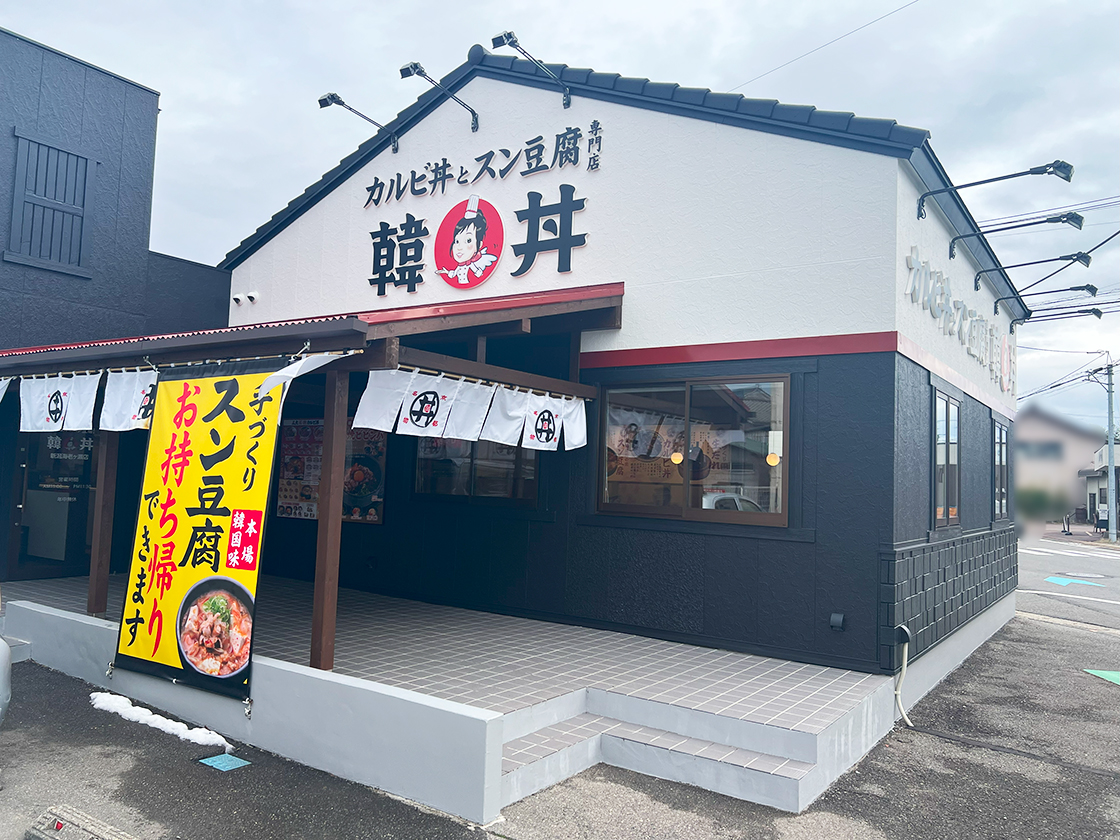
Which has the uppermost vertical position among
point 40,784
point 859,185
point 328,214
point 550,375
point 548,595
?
point 328,214

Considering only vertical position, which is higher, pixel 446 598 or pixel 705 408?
pixel 705 408

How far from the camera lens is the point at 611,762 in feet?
17.4

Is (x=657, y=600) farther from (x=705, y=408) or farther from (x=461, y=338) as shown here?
(x=461, y=338)

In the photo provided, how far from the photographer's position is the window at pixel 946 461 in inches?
311

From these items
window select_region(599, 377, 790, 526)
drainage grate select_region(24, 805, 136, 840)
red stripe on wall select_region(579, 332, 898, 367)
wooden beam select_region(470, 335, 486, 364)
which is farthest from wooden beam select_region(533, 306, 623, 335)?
drainage grate select_region(24, 805, 136, 840)

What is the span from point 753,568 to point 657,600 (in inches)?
38.3

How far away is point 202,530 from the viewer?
18.2 ft

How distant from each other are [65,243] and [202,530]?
6762 mm

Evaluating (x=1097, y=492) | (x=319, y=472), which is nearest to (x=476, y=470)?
(x=319, y=472)

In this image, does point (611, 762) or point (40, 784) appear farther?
point (611, 762)

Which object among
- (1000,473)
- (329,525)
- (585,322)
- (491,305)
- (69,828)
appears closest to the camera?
(69,828)

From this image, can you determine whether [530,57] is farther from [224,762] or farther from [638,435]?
[224,762]

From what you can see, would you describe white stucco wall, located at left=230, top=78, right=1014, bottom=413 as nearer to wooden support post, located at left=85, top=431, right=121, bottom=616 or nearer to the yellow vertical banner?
the yellow vertical banner

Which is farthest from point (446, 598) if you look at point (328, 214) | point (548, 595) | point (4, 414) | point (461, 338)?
point (4, 414)
